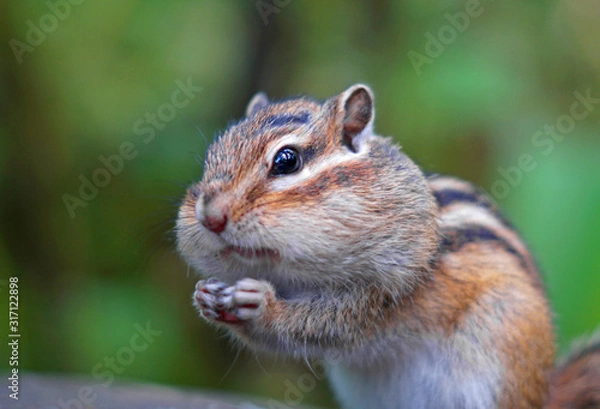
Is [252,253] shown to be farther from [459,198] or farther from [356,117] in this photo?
[459,198]

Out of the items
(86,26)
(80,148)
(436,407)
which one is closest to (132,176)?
(80,148)

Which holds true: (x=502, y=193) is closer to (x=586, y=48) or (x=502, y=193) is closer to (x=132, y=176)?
(x=586, y=48)

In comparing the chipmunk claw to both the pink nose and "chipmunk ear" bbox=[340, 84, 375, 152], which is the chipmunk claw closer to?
the pink nose

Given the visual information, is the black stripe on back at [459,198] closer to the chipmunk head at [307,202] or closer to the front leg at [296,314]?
the chipmunk head at [307,202]

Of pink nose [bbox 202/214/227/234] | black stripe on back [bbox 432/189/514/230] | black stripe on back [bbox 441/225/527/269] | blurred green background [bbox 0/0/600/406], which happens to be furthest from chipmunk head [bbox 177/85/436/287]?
blurred green background [bbox 0/0/600/406]

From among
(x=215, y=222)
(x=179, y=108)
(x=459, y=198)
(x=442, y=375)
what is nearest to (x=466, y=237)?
(x=459, y=198)
